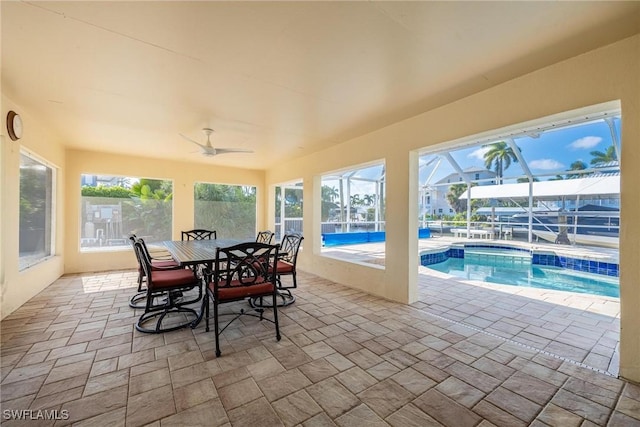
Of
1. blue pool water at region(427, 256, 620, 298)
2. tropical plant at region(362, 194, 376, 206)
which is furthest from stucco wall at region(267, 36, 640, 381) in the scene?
tropical plant at region(362, 194, 376, 206)

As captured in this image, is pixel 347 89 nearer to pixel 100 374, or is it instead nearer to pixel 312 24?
pixel 312 24

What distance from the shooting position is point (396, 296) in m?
3.54

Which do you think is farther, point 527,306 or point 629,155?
point 527,306

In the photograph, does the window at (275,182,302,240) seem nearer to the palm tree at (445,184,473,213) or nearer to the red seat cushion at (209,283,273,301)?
the red seat cushion at (209,283,273,301)

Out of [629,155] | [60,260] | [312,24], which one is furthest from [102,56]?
[60,260]

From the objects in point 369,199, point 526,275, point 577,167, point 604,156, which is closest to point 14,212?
point 526,275

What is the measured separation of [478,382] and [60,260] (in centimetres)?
646

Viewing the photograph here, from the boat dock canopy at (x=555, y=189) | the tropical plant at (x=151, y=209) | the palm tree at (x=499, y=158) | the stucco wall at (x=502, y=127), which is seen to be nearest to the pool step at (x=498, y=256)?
the boat dock canopy at (x=555, y=189)

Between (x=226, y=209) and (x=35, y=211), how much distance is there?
3380mm

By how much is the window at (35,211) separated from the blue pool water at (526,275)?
7.01 meters

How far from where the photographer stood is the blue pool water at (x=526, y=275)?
482cm

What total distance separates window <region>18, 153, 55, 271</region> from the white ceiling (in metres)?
0.73

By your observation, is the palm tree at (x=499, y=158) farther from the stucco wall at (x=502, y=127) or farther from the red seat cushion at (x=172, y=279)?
the red seat cushion at (x=172, y=279)

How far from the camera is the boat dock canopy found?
718 centimetres
